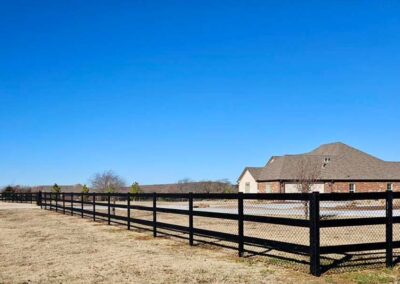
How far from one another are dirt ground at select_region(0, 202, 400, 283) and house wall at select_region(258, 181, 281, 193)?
139ft

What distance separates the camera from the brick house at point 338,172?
5238 centimetres

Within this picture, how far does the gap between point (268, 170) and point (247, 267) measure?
5111 cm

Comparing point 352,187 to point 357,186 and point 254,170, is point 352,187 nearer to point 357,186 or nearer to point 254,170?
point 357,186

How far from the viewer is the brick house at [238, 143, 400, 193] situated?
5238cm

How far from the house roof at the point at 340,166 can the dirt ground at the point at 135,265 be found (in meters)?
40.6

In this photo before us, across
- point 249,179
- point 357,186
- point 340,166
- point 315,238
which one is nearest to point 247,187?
point 249,179

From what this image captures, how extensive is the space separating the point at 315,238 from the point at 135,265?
3.93m

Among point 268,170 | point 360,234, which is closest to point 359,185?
point 268,170

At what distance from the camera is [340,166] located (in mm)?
54094

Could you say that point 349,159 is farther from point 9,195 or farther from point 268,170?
point 9,195

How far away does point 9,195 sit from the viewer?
5259 cm

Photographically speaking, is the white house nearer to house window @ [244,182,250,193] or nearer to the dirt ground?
house window @ [244,182,250,193]

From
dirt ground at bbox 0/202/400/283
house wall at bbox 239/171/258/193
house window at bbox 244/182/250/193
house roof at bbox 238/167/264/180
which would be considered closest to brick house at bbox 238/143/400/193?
house wall at bbox 239/171/258/193

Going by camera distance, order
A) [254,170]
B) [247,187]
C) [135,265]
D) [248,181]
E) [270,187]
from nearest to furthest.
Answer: [135,265] → [270,187] → [254,170] → [248,181] → [247,187]
